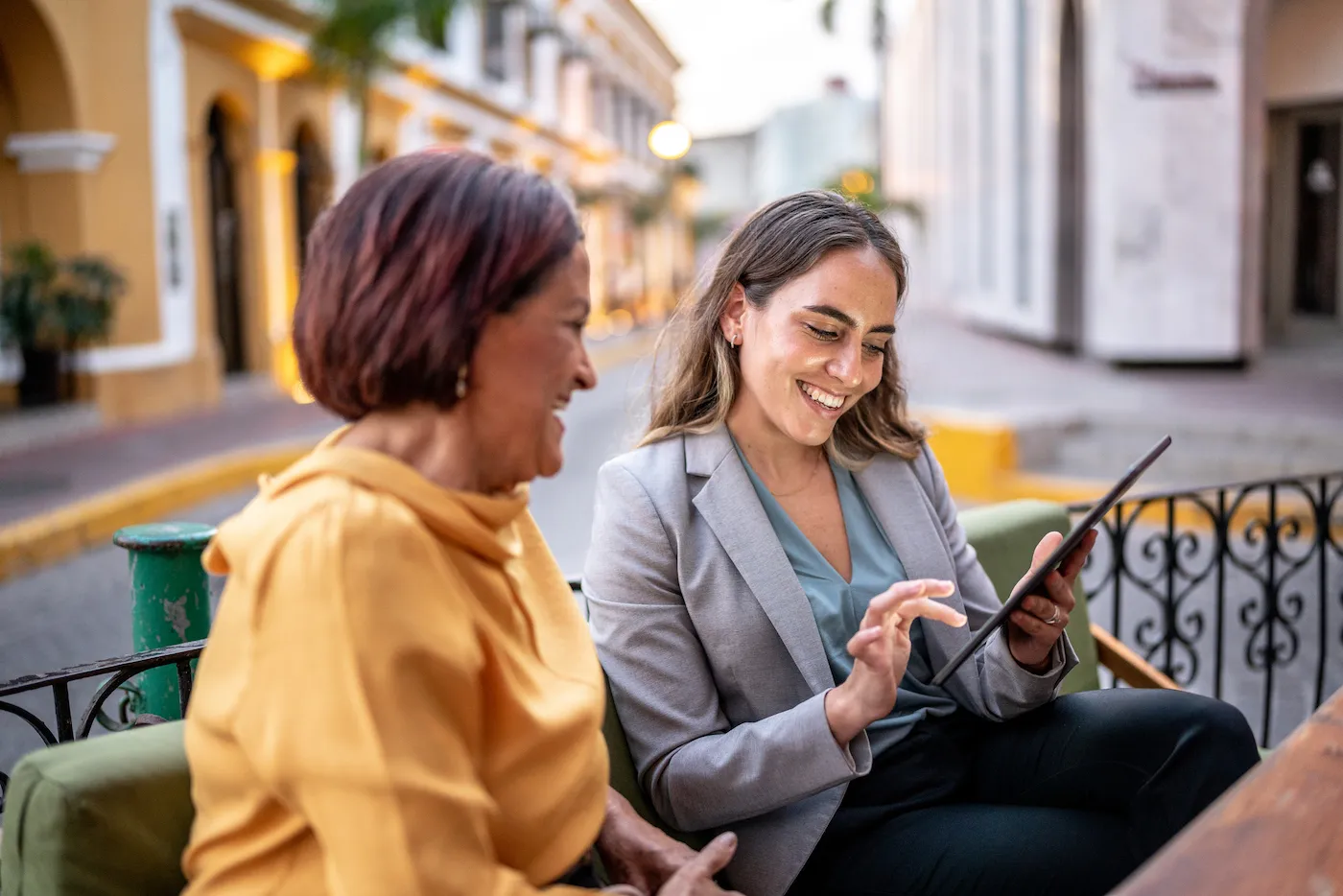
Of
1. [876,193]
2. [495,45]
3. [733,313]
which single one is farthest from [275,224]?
[733,313]

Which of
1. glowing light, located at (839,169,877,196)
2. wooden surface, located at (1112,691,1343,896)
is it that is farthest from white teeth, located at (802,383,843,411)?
glowing light, located at (839,169,877,196)

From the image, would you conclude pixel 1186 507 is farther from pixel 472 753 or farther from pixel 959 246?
pixel 959 246

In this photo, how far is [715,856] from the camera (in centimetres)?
174

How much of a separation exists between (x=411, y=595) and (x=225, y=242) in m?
15.6

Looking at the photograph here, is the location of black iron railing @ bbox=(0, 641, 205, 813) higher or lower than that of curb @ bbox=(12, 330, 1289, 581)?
higher

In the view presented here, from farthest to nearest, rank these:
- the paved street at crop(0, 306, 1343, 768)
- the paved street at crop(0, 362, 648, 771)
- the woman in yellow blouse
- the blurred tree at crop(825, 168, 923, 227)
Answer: the blurred tree at crop(825, 168, 923, 227), the paved street at crop(0, 306, 1343, 768), the paved street at crop(0, 362, 648, 771), the woman in yellow blouse

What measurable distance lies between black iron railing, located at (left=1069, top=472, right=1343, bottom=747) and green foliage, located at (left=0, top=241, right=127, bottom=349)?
8.59 m

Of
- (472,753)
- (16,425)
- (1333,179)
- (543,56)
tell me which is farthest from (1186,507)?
(543,56)

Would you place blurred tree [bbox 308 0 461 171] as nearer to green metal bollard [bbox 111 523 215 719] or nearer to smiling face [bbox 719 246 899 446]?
green metal bollard [bbox 111 523 215 719]

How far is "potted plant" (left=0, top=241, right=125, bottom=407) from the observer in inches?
426

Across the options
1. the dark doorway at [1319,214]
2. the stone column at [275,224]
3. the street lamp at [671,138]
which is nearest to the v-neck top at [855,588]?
the stone column at [275,224]

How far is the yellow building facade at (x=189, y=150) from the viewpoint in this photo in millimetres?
11539

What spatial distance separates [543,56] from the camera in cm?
3138

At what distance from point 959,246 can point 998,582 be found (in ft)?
78.1
